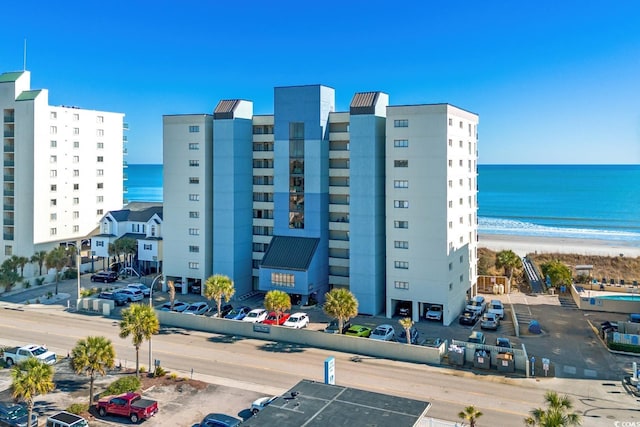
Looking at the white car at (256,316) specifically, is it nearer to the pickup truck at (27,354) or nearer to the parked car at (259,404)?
the pickup truck at (27,354)

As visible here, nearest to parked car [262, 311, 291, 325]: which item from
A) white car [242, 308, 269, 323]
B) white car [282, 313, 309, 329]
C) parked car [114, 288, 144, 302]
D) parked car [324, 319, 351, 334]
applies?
white car [242, 308, 269, 323]

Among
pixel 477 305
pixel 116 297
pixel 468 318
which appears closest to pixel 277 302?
pixel 468 318

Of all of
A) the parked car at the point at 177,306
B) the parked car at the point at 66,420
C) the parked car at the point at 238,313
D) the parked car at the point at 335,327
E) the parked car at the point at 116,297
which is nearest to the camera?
the parked car at the point at 66,420

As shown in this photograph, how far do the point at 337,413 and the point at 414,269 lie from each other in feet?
91.1

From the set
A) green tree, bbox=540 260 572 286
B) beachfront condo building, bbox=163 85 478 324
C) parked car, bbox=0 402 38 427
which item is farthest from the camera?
green tree, bbox=540 260 572 286

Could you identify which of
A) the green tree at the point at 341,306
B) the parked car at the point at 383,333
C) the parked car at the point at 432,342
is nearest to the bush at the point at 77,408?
the green tree at the point at 341,306

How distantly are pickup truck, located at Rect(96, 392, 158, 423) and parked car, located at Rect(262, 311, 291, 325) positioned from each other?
16.8 meters

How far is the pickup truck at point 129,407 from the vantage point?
31544 millimetres

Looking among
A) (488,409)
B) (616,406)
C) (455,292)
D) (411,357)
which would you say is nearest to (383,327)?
(411,357)

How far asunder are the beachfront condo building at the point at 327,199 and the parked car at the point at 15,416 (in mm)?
28547

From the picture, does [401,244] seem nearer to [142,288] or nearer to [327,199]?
[327,199]

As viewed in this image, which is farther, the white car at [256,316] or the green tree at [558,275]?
the green tree at [558,275]

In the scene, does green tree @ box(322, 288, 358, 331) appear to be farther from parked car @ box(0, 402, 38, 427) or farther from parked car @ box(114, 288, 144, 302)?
parked car @ box(114, 288, 144, 302)

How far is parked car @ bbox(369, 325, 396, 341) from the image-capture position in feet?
148
